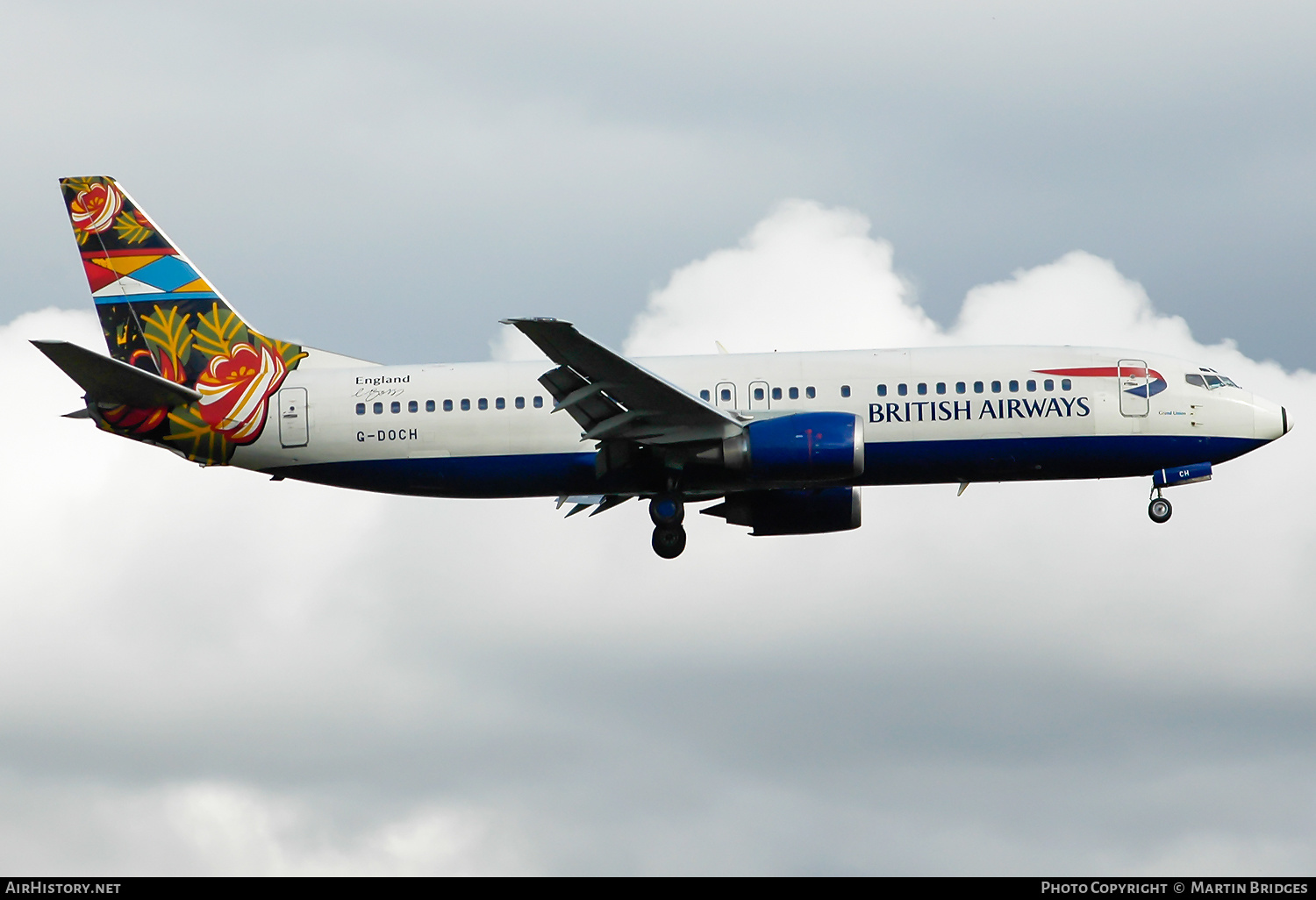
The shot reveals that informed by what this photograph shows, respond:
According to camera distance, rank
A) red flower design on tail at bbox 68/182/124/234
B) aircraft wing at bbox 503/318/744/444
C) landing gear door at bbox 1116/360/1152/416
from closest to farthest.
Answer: aircraft wing at bbox 503/318/744/444 → landing gear door at bbox 1116/360/1152/416 → red flower design on tail at bbox 68/182/124/234

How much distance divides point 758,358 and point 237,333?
15.3m

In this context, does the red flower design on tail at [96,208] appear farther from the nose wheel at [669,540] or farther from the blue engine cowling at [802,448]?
the blue engine cowling at [802,448]

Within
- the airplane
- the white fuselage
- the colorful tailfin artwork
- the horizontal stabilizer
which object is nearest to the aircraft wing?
the airplane

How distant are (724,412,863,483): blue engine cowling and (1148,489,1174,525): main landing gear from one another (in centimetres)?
941

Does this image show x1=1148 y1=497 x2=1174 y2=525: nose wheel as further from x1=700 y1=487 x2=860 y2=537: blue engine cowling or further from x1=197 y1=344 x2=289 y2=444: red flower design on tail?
x1=197 y1=344 x2=289 y2=444: red flower design on tail

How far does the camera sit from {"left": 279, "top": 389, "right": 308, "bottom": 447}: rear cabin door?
1815 inches

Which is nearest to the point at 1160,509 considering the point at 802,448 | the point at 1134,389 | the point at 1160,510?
the point at 1160,510

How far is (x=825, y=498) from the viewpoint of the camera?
1906 inches

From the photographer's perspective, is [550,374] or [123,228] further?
[123,228]

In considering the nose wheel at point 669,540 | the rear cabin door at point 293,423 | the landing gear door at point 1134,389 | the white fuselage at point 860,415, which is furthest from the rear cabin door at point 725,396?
the rear cabin door at point 293,423

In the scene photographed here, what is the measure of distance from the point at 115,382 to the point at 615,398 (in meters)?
13.7
